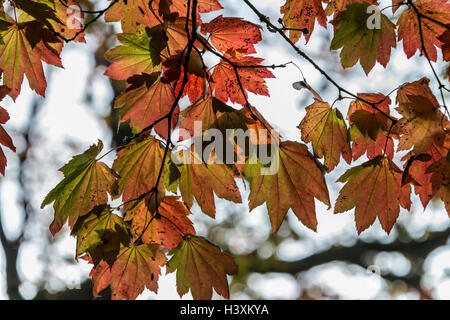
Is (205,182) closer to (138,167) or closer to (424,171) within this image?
(138,167)

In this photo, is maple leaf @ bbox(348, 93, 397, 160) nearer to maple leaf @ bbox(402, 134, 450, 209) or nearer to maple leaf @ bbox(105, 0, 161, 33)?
maple leaf @ bbox(402, 134, 450, 209)

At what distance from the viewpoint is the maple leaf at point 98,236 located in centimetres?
95

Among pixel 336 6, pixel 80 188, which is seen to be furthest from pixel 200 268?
pixel 336 6

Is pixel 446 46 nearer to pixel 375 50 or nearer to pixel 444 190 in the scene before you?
pixel 375 50

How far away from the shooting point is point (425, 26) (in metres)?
1.22

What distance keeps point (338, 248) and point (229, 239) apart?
178 centimetres

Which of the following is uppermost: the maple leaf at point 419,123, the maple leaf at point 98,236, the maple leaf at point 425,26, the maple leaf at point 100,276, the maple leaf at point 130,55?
the maple leaf at point 425,26

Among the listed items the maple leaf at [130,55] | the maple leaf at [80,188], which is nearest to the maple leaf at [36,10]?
the maple leaf at [130,55]

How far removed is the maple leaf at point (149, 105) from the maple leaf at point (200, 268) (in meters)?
0.31

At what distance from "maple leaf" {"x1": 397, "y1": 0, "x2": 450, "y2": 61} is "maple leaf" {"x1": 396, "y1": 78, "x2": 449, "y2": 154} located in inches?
8.1

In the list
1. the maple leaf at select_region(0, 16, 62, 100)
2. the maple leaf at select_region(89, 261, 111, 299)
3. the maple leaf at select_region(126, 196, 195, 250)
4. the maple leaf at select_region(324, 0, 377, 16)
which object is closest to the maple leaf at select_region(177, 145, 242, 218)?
the maple leaf at select_region(126, 196, 195, 250)

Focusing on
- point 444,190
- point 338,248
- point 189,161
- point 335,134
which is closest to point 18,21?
point 189,161

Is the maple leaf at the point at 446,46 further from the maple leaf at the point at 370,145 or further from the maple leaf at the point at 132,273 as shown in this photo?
the maple leaf at the point at 132,273
